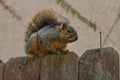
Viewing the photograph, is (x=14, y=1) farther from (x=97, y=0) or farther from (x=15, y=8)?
(x=97, y=0)

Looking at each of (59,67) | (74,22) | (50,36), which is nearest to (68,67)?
(59,67)

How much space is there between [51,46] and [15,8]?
222 centimetres

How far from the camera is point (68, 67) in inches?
49.5

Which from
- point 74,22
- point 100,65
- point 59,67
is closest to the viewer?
point 100,65

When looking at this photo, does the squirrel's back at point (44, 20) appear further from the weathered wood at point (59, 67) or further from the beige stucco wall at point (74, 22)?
the beige stucco wall at point (74, 22)

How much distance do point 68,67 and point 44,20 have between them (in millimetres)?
268

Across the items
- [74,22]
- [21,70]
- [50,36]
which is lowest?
[21,70]

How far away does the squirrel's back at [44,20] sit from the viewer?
1415mm

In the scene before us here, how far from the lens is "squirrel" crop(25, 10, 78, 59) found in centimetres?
137

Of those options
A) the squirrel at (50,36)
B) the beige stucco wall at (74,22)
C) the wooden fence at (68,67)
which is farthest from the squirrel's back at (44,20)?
the beige stucco wall at (74,22)

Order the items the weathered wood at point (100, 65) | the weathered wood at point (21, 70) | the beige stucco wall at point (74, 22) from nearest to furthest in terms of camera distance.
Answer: the weathered wood at point (100, 65), the weathered wood at point (21, 70), the beige stucco wall at point (74, 22)

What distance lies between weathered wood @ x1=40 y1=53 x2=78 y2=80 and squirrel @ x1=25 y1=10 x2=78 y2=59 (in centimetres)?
5

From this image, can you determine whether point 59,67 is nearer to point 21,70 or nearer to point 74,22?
point 21,70

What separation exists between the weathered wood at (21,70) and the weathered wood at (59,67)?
1.2 inches
